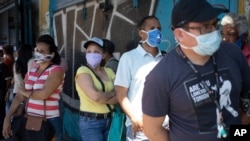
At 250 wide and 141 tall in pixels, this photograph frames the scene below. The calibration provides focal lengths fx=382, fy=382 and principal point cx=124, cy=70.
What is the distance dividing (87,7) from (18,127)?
131 inches

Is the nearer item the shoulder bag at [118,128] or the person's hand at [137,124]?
the person's hand at [137,124]

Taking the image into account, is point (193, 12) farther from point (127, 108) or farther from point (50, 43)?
point (50, 43)

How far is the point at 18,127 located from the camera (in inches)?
147

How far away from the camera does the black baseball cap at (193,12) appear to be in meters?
1.94

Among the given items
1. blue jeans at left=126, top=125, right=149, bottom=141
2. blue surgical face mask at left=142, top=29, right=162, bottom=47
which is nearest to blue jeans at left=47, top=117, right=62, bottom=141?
blue jeans at left=126, top=125, right=149, bottom=141

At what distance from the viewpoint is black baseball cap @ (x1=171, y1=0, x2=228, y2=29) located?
6.35 feet

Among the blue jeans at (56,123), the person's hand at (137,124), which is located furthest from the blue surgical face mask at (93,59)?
the person's hand at (137,124)

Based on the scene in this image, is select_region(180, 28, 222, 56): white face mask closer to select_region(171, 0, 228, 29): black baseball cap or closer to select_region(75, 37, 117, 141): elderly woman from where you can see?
select_region(171, 0, 228, 29): black baseball cap

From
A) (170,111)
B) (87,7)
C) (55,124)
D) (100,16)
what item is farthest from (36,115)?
(87,7)

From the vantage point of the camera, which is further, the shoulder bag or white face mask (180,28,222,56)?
the shoulder bag

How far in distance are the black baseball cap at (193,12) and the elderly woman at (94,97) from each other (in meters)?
1.65

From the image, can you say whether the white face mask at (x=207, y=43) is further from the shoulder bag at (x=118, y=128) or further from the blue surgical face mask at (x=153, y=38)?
the shoulder bag at (x=118, y=128)

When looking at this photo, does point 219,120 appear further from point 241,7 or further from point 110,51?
point 110,51

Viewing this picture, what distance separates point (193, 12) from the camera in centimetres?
195
